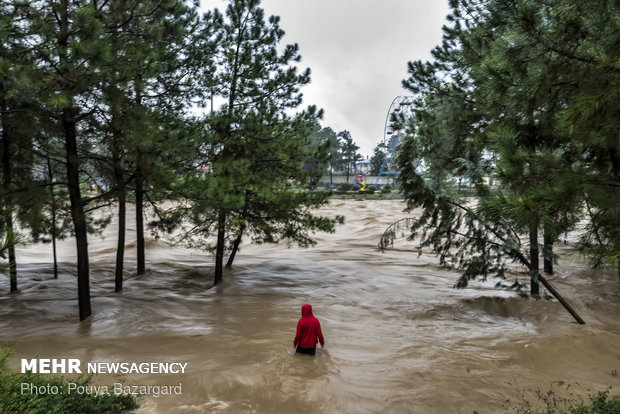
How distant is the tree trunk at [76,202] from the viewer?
7.67m

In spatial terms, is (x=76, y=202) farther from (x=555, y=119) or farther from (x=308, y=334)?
(x=555, y=119)

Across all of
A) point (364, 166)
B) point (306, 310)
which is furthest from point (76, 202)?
point (364, 166)

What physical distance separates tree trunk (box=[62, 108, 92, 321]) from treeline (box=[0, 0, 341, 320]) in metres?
0.03

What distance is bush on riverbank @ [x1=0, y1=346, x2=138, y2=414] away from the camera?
11.5 ft

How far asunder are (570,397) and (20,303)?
1175 cm

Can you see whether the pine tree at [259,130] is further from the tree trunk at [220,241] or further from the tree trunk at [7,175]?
the tree trunk at [7,175]

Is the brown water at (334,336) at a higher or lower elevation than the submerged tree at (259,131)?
lower

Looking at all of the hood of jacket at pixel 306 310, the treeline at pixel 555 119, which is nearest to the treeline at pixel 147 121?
Result: the hood of jacket at pixel 306 310

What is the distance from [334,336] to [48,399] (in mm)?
5211

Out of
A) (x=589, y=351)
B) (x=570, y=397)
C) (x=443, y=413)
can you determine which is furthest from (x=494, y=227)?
(x=443, y=413)

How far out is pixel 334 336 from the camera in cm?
788

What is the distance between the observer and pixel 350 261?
1795 centimetres

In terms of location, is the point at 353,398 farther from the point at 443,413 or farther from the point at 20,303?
the point at 20,303

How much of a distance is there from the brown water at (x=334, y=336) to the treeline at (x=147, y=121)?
4.35 feet
